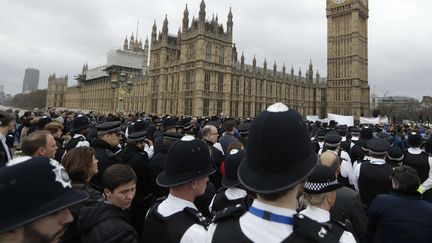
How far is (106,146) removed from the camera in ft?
16.0

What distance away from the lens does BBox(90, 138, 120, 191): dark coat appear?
14.7ft

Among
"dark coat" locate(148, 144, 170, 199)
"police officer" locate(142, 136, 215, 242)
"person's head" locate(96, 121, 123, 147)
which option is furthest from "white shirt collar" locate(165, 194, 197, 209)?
"person's head" locate(96, 121, 123, 147)

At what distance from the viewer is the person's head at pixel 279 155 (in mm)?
1624

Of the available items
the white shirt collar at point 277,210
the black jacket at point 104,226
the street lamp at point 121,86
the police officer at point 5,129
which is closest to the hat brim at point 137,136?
the police officer at point 5,129

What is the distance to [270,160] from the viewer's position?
5.48 ft

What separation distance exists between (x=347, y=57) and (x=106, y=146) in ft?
199

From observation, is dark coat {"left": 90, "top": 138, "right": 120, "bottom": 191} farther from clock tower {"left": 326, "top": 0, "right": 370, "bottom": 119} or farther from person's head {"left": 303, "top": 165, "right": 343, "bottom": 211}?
clock tower {"left": 326, "top": 0, "right": 370, "bottom": 119}

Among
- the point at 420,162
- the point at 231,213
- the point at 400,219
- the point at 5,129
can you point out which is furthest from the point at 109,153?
the point at 420,162

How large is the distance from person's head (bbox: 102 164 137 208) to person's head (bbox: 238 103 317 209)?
4.66 feet

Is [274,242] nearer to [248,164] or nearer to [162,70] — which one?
[248,164]

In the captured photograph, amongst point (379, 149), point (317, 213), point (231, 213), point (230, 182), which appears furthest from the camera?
point (379, 149)

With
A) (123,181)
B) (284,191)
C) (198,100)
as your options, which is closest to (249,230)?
(284,191)

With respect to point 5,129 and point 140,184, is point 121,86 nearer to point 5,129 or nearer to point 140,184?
point 5,129

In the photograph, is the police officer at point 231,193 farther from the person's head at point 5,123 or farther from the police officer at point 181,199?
the person's head at point 5,123
